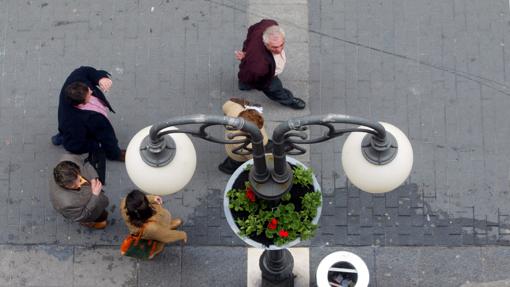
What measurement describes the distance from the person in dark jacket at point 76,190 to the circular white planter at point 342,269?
2284 millimetres

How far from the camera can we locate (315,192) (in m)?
4.86

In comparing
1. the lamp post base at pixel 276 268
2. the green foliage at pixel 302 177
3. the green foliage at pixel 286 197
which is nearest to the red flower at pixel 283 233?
the green foliage at pixel 286 197

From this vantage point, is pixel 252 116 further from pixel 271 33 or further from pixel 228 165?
pixel 228 165

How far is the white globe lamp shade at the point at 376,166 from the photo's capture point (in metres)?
4.10

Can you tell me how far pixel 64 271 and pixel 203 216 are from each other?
1.60 meters

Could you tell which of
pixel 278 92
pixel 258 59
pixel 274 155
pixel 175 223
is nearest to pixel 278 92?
pixel 278 92

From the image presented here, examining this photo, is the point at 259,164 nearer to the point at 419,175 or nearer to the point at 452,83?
the point at 419,175

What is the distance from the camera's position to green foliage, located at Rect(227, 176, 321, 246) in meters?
4.77

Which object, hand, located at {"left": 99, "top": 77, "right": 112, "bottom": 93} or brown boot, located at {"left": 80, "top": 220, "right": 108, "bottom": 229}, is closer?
hand, located at {"left": 99, "top": 77, "right": 112, "bottom": 93}

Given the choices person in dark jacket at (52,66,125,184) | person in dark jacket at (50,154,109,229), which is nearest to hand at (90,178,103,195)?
person in dark jacket at (50,154,109,229)

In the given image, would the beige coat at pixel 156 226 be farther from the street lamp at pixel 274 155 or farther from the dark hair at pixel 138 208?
the street lamp at pixel 274 155

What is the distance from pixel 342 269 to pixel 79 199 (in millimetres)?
2596

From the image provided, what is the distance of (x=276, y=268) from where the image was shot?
6.16 meters

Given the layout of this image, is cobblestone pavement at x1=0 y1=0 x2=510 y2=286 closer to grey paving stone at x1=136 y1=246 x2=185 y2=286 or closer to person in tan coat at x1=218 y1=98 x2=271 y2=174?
grey paving stone at x1=136 y1=246 x2=185 y2=286
